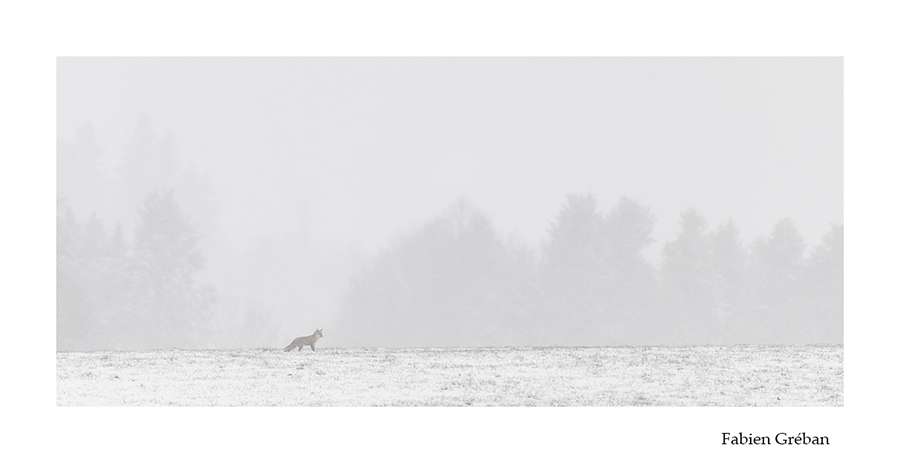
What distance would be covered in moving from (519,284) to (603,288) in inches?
168

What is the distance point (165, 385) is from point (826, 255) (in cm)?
4387

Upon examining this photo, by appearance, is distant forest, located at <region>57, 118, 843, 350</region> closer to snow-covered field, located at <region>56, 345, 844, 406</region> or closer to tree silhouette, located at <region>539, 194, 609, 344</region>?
tree silhouette, located at <region>539, 194, 609, 344</region>

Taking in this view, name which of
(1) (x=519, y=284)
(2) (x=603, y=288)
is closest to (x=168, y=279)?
(1) (x=519, y=284)

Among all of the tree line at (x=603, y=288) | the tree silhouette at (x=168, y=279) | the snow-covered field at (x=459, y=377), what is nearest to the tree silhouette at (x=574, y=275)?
the tree line at (x=603, y=288)

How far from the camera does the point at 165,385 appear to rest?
13.4m

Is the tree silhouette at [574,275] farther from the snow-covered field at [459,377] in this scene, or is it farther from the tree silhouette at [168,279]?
the snow-covered field at [459,377]

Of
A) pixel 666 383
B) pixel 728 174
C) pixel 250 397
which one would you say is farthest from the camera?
pixel 728 174

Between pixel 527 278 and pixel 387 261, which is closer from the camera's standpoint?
pixel 527 278

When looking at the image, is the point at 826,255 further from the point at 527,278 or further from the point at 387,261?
the point at 387,261

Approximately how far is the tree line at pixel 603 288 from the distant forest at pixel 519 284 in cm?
7

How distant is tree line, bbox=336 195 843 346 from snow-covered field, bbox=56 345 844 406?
2994cm

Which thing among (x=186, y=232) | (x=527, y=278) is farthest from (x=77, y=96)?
(x=527, y=278)

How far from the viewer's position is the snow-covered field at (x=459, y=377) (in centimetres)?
1262

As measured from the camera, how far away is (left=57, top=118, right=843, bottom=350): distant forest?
44.5 metres
